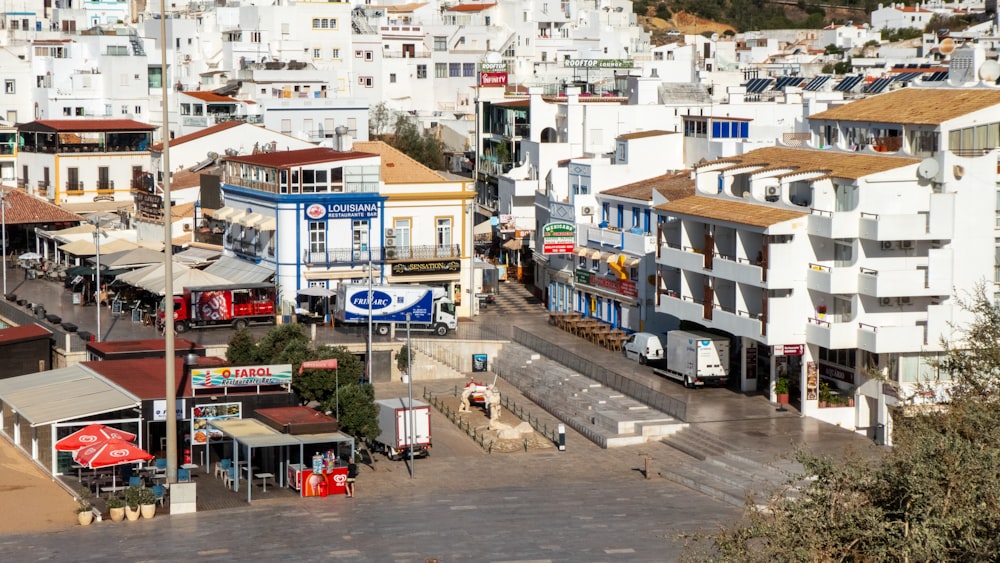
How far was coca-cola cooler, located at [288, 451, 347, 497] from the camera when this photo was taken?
4400 cm

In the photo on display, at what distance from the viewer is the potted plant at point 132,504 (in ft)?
135

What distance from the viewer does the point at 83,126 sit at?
289 feet

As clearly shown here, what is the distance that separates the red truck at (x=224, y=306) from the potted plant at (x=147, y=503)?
67.1 ft

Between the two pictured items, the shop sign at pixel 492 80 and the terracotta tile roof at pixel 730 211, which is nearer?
the terracotta tile roof at pixel 730 211

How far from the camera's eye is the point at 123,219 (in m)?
79.1

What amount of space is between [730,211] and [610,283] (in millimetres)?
11300

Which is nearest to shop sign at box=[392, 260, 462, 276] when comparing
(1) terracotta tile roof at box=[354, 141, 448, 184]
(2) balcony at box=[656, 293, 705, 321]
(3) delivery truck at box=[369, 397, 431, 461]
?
(1) terracotta tile roof at box=[354, 141, 448, 184]

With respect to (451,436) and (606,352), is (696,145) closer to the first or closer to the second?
(606,352)

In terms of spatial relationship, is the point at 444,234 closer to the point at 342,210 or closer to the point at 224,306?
the point at 342,210

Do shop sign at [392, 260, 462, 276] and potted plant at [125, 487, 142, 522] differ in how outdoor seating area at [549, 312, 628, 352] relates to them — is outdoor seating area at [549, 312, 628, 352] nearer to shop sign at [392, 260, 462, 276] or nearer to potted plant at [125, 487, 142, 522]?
shop sign at [392, 260, 462, 276]

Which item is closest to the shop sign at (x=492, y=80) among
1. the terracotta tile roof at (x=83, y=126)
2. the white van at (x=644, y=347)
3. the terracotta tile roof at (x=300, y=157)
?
the terracotta tile roof at (x=83, y=126)

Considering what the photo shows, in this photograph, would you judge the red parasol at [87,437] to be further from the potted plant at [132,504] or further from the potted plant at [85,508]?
the potted plant at [132,504]

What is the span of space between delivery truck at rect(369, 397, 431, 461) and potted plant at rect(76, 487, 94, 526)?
918 centimetres

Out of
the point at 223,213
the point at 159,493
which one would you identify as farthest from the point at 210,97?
the point at 159,493
